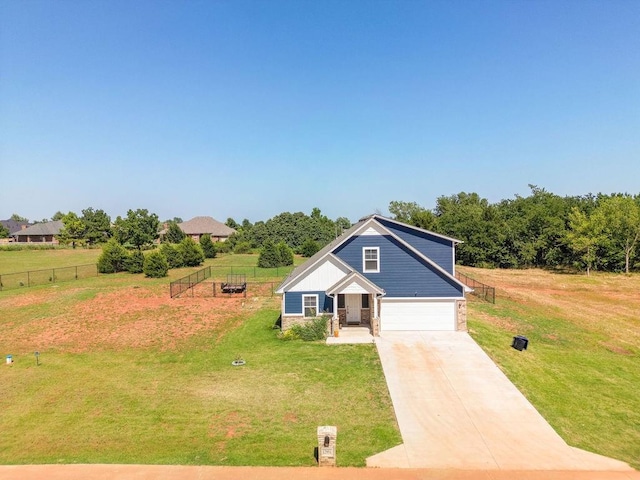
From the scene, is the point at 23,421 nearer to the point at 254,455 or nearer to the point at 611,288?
the point at 254,455

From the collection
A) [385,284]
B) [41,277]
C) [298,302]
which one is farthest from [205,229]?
[385,284]

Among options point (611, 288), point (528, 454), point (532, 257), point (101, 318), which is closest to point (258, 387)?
point (528, 454)

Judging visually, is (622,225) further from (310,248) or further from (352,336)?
(352,336)

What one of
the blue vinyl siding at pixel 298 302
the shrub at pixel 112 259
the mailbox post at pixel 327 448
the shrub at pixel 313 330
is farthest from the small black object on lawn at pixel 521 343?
the shrub at pixel 112 259

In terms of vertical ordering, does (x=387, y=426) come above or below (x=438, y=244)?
below

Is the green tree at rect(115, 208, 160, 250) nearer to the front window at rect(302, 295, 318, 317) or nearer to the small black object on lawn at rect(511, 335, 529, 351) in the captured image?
the front window at rect(302, 295, 318, 317)

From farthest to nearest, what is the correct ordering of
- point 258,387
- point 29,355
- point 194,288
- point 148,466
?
point 194,288 → point 29,355 → point 258,387 → point 148,466

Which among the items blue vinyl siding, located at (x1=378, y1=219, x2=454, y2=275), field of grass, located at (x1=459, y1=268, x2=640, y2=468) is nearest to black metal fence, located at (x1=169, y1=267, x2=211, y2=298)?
blue vinyl siding, located at (x1=378, y1=219, x2=454, y2=275)
